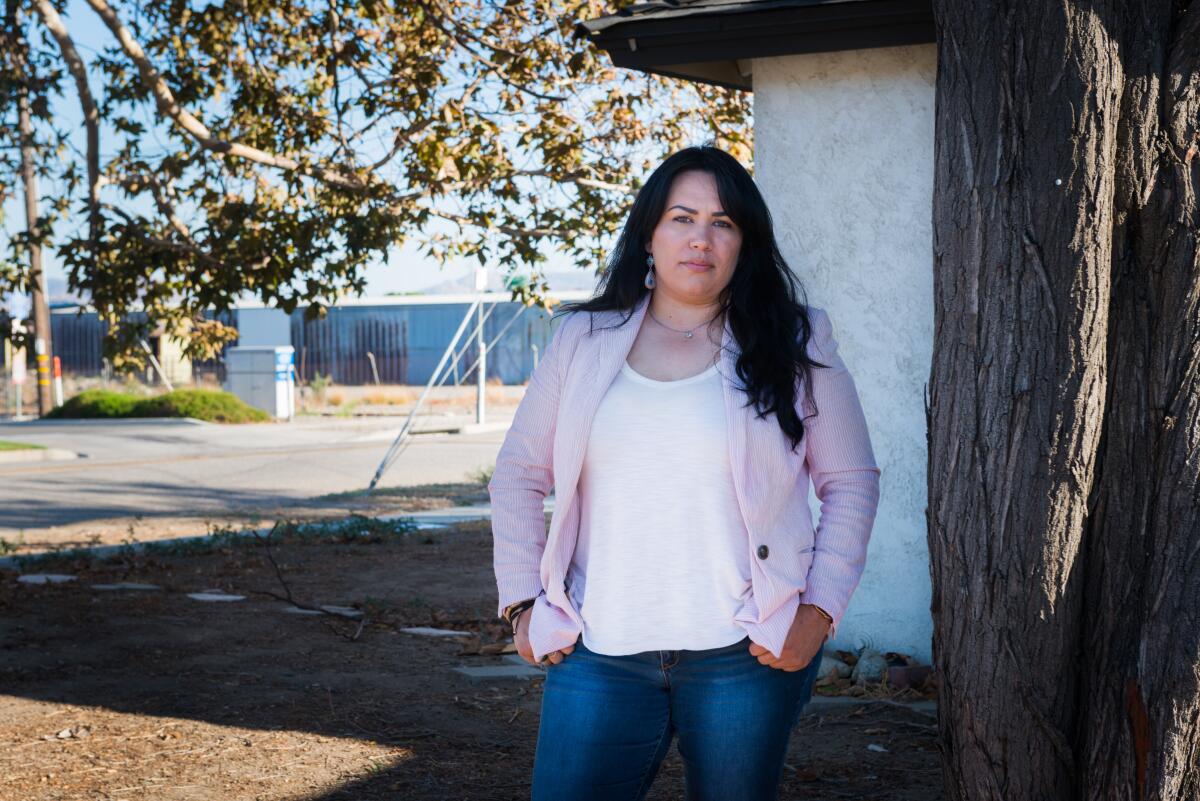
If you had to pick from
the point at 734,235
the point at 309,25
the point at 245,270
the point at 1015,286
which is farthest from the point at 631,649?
the point at 309,25

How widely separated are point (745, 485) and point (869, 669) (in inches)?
146

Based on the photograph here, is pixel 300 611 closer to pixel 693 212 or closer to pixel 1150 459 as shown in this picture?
pixel 693 212

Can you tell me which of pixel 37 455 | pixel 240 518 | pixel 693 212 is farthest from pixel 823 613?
pixel 37 455

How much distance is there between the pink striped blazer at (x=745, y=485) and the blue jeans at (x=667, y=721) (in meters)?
0.09

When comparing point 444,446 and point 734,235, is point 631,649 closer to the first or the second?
point 734,235

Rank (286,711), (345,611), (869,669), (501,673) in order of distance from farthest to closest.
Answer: (345,611), (501,673), (869,669), (286,711)

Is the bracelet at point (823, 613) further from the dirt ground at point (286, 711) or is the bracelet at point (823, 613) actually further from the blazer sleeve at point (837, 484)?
the dirt ground at point (286, 711)

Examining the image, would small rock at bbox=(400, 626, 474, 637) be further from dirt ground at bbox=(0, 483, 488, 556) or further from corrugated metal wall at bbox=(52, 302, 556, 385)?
corrugated metal wall at bbox=(52, 302, 556, 385)

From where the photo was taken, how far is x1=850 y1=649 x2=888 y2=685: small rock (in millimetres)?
5910

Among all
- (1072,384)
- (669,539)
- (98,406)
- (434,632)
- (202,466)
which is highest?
(1072,384)

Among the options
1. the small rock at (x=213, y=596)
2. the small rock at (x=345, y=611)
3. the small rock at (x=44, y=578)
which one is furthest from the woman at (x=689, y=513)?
the small rock at (x=44, y=578)

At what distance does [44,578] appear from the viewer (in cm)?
878

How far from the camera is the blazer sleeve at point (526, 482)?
8.96 ft

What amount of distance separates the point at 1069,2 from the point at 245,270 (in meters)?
7.53
